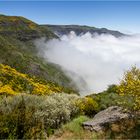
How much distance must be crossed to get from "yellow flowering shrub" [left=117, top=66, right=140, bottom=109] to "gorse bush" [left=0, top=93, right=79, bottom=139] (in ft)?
11.8

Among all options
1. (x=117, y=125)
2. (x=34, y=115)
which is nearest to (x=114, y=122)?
(x=117, y=125)

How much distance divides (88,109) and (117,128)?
6324mm

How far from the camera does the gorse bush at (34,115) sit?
50.2 ft

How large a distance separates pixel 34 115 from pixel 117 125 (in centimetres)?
381

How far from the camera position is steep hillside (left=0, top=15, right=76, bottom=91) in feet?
325

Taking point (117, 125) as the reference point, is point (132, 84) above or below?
above

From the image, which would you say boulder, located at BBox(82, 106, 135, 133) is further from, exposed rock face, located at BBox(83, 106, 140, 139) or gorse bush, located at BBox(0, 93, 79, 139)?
Result: gorse bush, located at BBox(0, 93, 79, 139)

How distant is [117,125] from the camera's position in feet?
53.6

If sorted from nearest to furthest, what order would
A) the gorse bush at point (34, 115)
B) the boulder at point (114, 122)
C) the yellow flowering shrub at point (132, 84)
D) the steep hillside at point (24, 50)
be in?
1. the gorse bush at point (34, 115)
2. the boulder at point (114, 122)
3. the yellow flowering shrub at point (132, 84)
4. the steep hillside at point (24, 50)

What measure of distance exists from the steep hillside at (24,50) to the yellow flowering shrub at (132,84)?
256 ft

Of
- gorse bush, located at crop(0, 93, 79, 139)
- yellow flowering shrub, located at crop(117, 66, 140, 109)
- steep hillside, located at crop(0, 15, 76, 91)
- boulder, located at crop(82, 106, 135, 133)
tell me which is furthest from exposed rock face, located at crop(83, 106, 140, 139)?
steep hillside, located at crop(0, 15, 76, 91)

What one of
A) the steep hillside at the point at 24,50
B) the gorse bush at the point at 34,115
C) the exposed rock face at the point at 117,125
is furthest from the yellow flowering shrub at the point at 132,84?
the steep hillside at the point at 24,50

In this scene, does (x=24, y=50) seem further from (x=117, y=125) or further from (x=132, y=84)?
(x=117, y=125)

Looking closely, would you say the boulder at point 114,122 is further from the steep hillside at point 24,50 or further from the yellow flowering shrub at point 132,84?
the steep hillside at point 24,50
